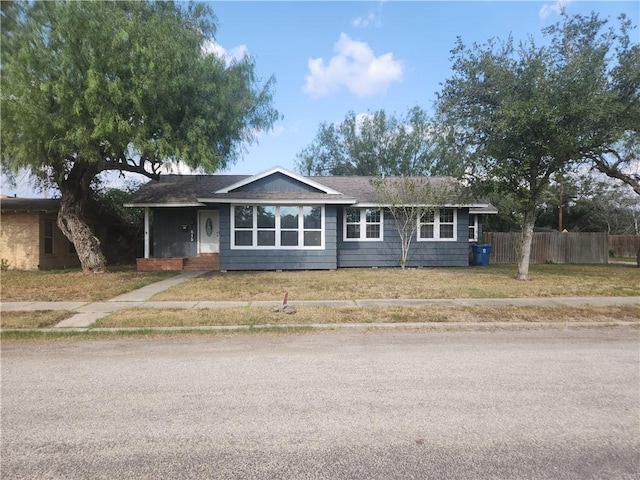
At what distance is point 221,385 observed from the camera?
4.67 metres

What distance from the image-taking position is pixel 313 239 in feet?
58.2

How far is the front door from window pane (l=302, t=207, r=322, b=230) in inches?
178

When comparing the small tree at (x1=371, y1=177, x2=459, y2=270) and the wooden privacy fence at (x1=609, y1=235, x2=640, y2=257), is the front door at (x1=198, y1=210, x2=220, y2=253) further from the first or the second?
the wooden privacy fence at (x1=609, y1=235, x2=640, y2=257)

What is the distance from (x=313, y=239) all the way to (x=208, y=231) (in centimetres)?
516

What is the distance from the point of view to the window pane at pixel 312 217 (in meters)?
17.6

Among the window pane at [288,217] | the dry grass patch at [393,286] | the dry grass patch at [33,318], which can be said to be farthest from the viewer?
the window pane at [288,217]

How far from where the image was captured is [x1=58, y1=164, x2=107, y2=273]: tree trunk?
604 inches

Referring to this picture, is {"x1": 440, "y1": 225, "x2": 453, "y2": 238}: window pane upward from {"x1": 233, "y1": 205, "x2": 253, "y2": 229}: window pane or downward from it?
downward

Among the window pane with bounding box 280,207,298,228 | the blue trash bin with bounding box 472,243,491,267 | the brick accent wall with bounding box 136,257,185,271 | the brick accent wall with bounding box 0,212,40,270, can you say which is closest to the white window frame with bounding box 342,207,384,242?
the window pane with bounding box 280,207,298,228

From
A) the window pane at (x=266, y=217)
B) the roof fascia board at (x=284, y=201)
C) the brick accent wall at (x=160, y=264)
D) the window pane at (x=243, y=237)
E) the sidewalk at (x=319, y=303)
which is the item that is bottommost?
the sidewalk at (x=319, y=303)

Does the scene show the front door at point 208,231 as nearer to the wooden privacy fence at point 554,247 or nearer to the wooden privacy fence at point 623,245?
the wooden privacy fence at point 554,247

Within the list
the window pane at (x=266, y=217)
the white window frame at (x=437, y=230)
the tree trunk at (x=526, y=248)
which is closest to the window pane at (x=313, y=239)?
the window pane at (x=266, y=217)

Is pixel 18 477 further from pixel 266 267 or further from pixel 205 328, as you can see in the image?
pixel 266 267

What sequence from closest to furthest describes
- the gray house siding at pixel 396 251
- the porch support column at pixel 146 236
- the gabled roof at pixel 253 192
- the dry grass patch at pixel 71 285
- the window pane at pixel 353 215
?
1. the dry grass patch at pixel 71 285
2. the gabled roof at pixel 253 192
3. the porch support column at pixel 146 236
4. the gray house siding at pixel 396 251
5. the window pane at pixel 353 215
